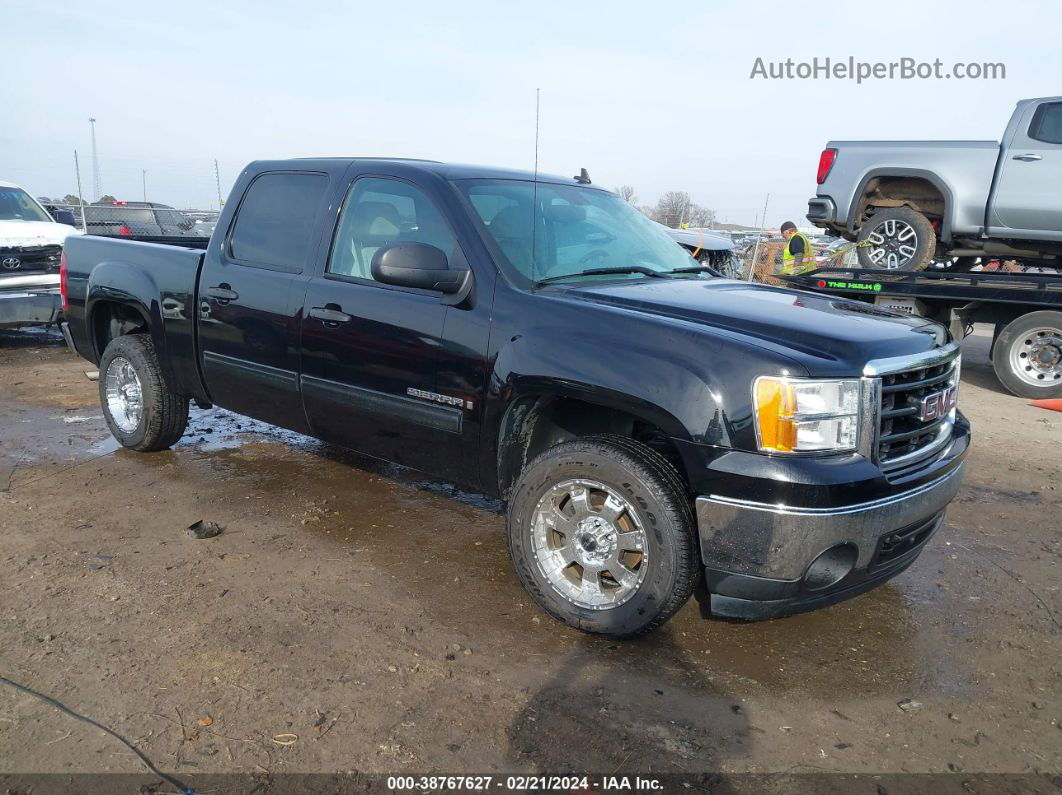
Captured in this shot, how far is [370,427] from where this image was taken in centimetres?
394

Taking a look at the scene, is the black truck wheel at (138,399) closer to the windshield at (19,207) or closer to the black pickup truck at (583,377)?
the black pickup truck at (583,377)

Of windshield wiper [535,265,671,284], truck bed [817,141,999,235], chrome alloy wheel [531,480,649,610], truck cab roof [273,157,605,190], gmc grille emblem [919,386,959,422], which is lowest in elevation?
chrome alloy wheel [531,480,649,610]

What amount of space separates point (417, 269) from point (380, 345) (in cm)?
52

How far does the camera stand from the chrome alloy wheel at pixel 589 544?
312 centimetres

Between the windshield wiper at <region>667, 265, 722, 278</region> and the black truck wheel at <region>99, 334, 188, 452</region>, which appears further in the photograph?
the black truck wheel at <region>99, 334, 188, 452</region>

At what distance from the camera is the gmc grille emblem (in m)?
3.13

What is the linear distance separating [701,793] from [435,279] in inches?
85.6

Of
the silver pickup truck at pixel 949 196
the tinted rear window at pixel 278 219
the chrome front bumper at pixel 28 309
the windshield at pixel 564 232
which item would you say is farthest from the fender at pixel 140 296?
the silver pickup truck at pixel 949 196

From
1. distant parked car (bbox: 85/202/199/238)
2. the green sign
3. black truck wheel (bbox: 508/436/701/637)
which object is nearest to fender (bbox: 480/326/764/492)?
black truck wheel (bbox: 508/436/701/637)

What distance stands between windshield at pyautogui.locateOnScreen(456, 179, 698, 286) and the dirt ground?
4.84 ft

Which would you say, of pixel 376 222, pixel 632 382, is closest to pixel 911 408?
pixel 632 382

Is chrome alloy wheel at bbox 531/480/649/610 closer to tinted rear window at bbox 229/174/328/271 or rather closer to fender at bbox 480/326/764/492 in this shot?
fender at bbox 480/326/764/492

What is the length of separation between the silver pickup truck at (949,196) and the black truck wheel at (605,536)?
7.74m

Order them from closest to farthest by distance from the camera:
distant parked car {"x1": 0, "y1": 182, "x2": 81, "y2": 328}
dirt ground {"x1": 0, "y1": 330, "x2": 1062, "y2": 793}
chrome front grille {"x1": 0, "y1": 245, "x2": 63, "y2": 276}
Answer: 1. dirt ground {"x1": 0, "y1": 330, "x2": 1062, "y2": 793}
2. distant parked car {"x1": 0, "y1": 182, "x2": 81, "y2": 328}
3. chrome front grille {"x1": 0, "y1": 245, "x2": 63, "y2": 276}
